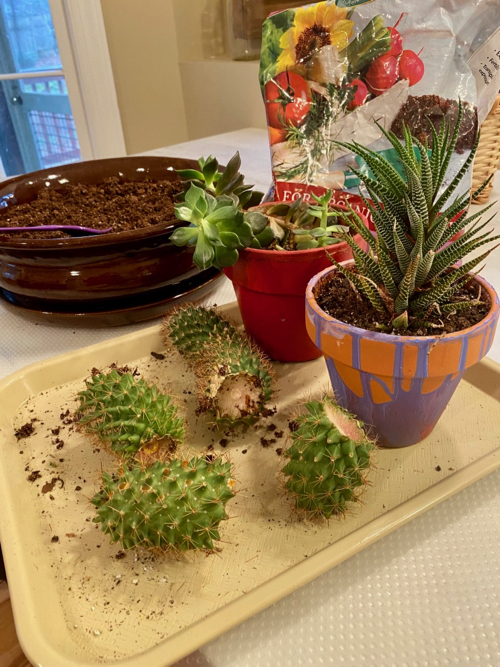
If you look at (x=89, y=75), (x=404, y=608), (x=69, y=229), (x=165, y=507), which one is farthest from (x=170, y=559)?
(x=89, y=75)

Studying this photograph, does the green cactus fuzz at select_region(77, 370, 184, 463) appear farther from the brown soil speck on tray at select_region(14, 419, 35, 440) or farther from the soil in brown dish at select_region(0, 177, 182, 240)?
the soil in brown dish at select_region(0, 177, 182, 240)

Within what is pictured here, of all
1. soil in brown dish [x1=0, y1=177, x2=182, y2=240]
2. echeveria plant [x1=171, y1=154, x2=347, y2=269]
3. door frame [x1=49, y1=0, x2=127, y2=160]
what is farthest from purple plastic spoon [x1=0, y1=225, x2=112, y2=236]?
door frame [x1=49, y1=0, x2=127, y2=160]

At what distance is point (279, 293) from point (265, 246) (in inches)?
2.1

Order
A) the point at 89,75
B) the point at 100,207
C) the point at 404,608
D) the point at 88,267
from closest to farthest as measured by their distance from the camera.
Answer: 1. the point at 404,608
2. the point at 88,267
3. the point at 100,207
4. the point at 89,75

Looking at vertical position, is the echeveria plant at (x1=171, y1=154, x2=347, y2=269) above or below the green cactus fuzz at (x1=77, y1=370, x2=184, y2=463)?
above

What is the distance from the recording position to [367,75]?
0.67 metres

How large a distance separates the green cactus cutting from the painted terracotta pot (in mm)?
30

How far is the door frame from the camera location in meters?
1.91

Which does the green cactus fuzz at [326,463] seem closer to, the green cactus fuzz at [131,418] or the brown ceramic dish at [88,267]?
the green cactus fuzz at [131,418]

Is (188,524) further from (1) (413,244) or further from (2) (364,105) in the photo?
(2) (364,105)

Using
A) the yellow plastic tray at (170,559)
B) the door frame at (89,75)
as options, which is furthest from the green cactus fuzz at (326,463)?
the door frame at (89,75)

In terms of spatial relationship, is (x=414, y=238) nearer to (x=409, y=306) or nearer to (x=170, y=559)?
(x=409, y=306)

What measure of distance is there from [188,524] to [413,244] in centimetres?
29

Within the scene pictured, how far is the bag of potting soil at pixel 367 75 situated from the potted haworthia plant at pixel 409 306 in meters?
0.28
